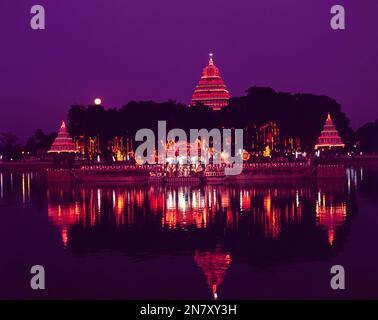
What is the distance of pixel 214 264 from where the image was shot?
19594mm

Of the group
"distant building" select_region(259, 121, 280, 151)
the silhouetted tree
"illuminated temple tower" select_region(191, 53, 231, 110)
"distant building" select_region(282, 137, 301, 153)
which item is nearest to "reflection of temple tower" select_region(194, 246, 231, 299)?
"distant building" select_region(259, 121, 280, 151)

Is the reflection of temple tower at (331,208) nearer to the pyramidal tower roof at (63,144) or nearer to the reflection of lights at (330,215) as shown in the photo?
the reflection of lights at (330,215)

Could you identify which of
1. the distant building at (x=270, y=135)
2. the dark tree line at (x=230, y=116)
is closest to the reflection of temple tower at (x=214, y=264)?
the dark tree line at (x=230, y=116)

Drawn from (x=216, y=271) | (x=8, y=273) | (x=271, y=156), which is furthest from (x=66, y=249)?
(x=271, y=156)

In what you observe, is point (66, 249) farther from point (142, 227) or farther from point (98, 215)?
point (98, 215)

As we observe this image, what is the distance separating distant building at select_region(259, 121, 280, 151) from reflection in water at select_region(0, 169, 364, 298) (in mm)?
17355

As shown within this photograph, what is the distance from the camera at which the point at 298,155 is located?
74438 mm

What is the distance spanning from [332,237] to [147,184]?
2820cm

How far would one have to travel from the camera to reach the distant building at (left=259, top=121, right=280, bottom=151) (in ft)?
200

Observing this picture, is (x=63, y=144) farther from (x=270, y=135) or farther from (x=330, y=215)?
(x=330, y=215)

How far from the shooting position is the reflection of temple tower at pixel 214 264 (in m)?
17.5

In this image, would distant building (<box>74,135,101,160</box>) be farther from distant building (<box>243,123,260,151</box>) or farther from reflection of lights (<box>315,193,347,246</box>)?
reflection of lights (<box>315,193,347,246</box>)

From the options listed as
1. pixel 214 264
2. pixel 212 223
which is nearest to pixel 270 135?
pixel 212 223

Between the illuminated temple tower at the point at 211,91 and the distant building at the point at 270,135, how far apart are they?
16522 millimetres
